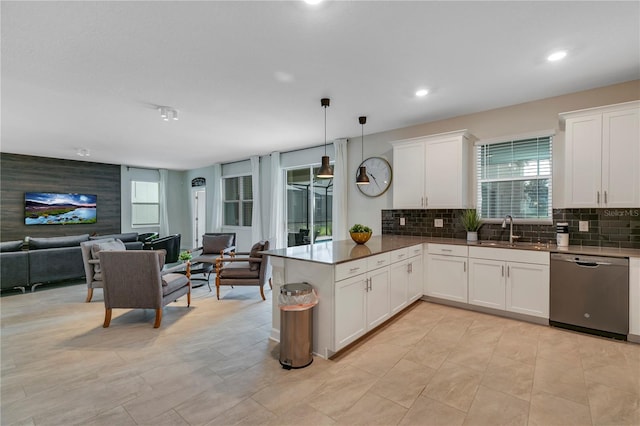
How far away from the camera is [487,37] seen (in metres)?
2.30

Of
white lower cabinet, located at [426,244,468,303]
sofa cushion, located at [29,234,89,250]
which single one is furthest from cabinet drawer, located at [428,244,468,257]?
sofa cushion, located at [29,234,89,250]

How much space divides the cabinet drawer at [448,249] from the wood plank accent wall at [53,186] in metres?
8.47

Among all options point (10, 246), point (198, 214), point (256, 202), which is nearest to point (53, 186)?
point (10, 246)

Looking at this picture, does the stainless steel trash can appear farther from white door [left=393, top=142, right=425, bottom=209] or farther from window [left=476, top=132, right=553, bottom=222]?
window [left=476, top=132, right=553, bottom=222]

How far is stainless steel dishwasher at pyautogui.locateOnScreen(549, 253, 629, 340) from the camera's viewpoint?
9.12 feet

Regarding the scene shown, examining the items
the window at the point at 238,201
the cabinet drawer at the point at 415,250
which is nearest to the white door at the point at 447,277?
the cabinet drawer at the point at 415,250

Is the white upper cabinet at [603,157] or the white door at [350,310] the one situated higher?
the white upper cabinet at [603,157]

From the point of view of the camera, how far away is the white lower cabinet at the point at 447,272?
3676mm

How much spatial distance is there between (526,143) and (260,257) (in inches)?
157

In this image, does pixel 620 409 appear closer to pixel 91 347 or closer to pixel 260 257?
pixel 260 257

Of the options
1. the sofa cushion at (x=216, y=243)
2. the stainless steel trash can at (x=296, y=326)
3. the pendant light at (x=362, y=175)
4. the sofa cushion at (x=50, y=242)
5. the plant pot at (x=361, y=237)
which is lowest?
the stainless steel trash can at (x=296, y=326)

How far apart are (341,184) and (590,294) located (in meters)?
3.66

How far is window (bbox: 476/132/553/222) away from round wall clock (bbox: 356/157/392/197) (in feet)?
4.52

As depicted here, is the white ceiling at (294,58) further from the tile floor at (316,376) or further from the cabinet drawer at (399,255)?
the tile floor at (316,376)
